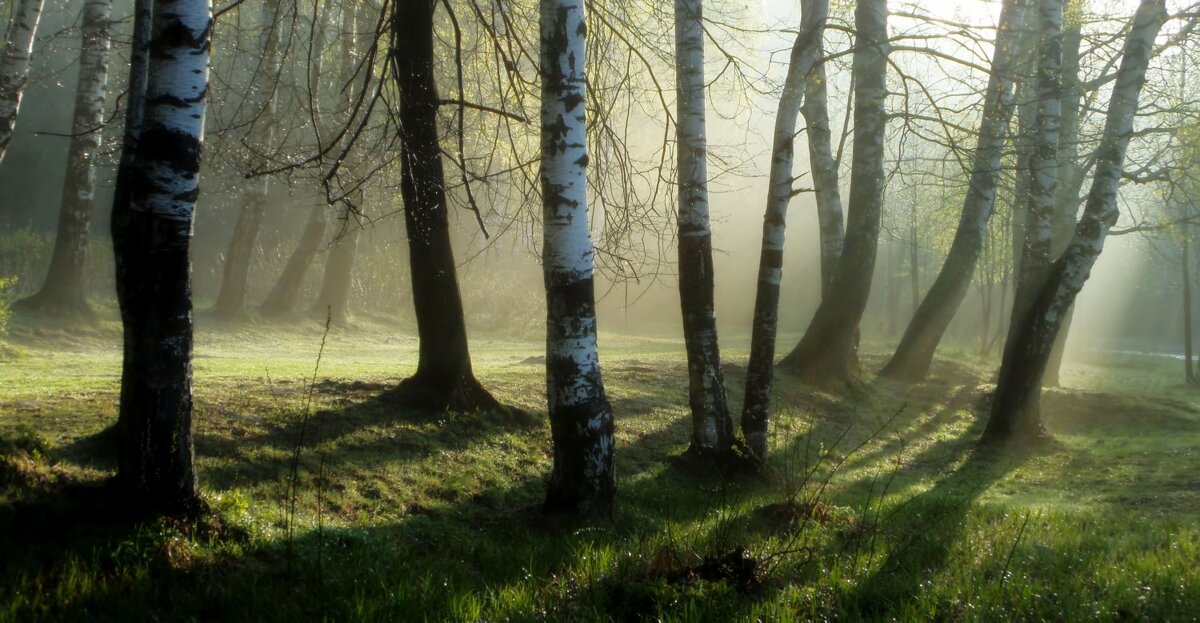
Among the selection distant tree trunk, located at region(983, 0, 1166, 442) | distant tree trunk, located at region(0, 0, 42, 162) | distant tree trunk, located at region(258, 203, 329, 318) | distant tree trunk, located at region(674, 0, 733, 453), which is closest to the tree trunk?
distant tree trunk, located at region(258, 203, 329, 318)

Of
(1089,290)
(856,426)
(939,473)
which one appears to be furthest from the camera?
(1089,290)

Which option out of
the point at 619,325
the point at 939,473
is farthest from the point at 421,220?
the point at 619,325

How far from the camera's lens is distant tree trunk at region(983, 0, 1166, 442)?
462 inches

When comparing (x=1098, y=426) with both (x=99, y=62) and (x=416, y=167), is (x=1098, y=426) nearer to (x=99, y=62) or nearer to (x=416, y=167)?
(x=416, y=167)

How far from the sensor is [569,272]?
21.1 ft

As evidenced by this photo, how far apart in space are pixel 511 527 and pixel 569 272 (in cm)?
194

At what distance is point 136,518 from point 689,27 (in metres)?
6.37

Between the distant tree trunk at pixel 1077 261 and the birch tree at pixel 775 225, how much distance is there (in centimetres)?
527

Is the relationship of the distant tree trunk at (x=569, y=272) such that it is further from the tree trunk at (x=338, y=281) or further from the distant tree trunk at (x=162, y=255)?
the tree trunk at (x=338, y=281)

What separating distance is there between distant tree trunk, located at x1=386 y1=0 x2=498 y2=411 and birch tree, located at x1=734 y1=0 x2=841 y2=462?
9.77 ft

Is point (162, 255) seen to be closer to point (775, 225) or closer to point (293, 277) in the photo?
point (775, 225)

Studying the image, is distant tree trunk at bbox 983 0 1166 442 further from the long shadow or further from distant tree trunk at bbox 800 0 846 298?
distant tree trunk at bbox 800 0 846 298

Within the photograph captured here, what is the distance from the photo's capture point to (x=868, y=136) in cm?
1591

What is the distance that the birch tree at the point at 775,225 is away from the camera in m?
8.91
